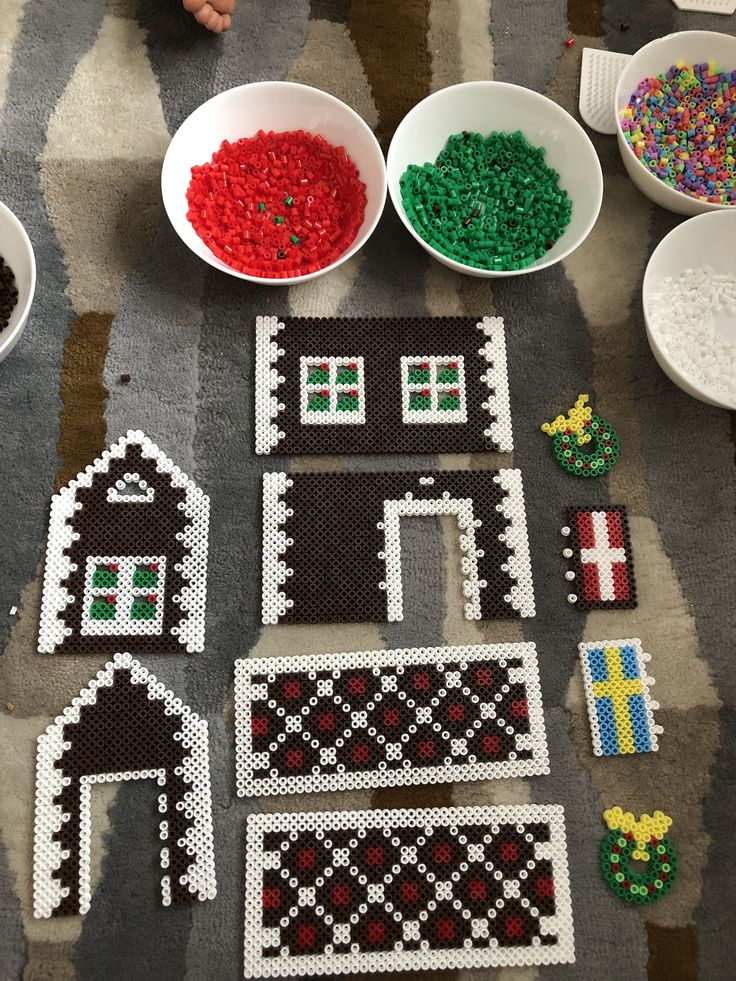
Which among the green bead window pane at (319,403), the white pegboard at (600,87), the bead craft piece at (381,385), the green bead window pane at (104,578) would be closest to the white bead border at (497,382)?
the bead craft piece at (381,385)

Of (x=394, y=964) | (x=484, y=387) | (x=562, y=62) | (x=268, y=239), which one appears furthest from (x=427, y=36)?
(x=394, y=964)

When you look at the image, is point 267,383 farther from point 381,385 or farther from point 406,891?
point 406,891

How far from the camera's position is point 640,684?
1.61 metres

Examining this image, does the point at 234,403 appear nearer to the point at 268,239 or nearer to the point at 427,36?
the point at 268,239

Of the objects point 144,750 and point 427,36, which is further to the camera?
point 427,36

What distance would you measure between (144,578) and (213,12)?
1.27 meters

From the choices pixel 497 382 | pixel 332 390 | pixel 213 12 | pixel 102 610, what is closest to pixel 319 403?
pixel 332 390

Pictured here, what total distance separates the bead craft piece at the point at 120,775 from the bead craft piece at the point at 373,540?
11.0 inches

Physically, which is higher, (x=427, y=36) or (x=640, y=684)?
(x=427, y=36)

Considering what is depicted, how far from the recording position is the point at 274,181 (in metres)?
1.77

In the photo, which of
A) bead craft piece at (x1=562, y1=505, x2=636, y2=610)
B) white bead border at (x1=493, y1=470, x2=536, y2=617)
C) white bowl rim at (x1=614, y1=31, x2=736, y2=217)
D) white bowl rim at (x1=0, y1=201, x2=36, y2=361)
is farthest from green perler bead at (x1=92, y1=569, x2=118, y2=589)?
white bowl rim at (x1=614, y1=31, x2=736, y2=217)

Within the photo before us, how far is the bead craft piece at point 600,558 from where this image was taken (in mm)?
1649

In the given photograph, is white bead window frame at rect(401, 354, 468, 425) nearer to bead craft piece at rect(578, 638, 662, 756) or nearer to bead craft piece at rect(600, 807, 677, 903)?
bead craft piece at rect(578, 638, 662, 756)

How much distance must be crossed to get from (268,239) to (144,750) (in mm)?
1064
